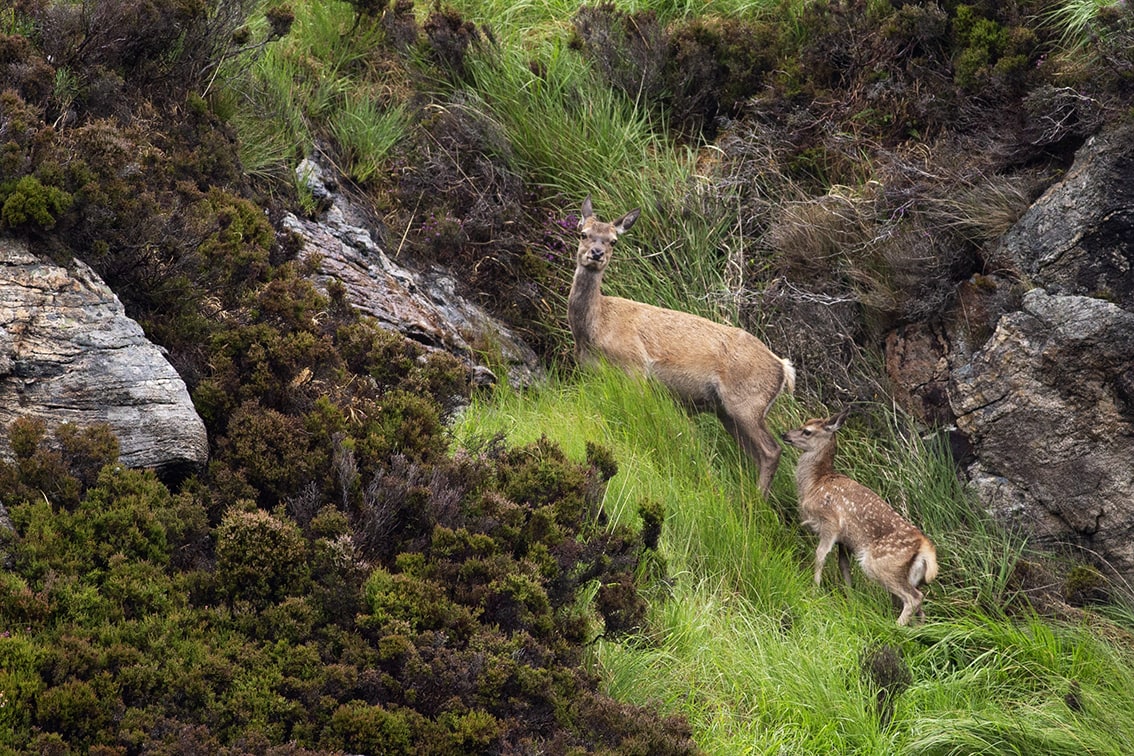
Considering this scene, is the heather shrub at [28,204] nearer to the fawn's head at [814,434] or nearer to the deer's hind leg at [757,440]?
the fawn's head at [814,434]

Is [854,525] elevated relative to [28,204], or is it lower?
lower

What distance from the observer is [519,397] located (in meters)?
8.89

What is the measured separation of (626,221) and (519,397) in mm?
1812

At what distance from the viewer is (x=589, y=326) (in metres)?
9.70

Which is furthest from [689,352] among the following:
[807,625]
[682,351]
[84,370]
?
[84,370]

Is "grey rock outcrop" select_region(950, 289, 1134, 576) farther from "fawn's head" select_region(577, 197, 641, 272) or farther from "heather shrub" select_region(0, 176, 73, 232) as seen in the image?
"heather shrub" select_region(0, 176, 73, 232)

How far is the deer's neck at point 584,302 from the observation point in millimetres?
9727

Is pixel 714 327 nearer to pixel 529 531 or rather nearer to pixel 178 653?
pixel 529 531

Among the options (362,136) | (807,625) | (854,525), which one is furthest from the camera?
(362,136)

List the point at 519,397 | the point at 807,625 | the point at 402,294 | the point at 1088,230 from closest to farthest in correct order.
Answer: the point at 807,625, the point at 1088,230, the point at 519,397, the point at 402,294

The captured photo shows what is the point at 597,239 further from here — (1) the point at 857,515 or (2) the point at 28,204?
(2) the point at 28,204

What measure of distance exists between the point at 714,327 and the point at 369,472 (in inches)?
177

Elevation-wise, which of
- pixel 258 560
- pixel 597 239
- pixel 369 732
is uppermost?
pixel 258 560

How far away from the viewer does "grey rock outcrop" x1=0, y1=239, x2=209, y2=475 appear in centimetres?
500
